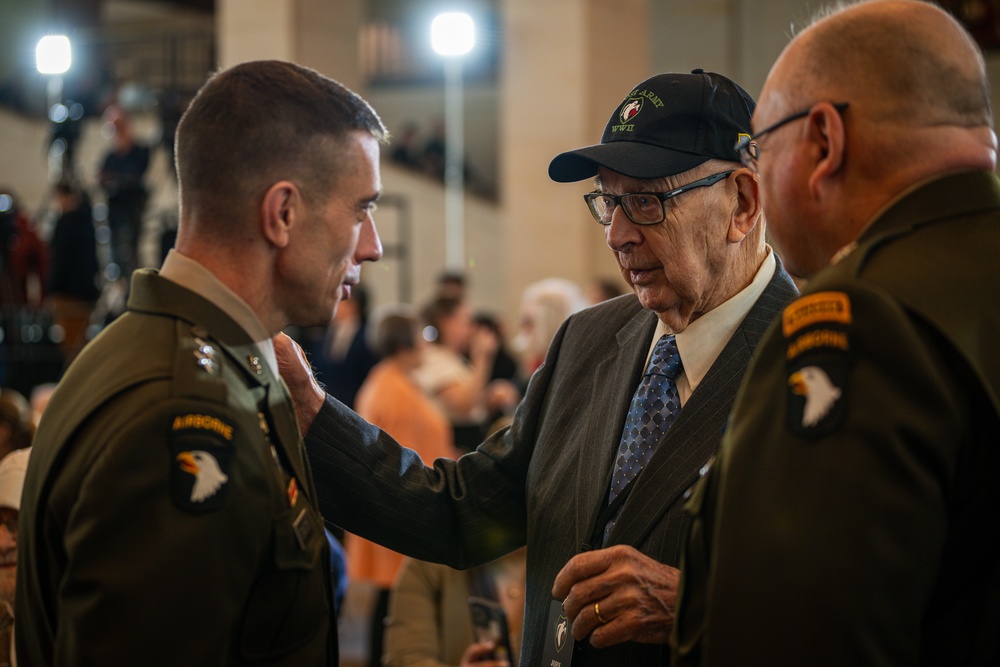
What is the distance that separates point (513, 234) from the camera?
820 cm

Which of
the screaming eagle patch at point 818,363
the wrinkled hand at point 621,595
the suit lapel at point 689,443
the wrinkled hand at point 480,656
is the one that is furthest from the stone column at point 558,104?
the screaming eagle patch at point 818,363

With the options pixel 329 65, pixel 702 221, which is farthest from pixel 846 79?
pixel 329 65

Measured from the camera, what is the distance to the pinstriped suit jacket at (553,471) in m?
1.66

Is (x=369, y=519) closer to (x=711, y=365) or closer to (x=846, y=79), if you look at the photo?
(x=711, y=365)

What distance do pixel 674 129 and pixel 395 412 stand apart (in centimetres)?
303

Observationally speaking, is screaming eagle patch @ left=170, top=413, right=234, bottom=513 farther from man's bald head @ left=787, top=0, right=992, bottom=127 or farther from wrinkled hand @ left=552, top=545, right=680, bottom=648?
man's bald head @ left=787, top=0, right=992, bottom=127

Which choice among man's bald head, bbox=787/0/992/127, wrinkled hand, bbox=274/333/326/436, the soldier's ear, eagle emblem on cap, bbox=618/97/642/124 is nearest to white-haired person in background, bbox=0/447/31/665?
wrinkled hand, bbox=274/333/326/436

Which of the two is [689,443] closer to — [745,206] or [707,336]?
[707,336]

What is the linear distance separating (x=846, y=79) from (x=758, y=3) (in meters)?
10.2

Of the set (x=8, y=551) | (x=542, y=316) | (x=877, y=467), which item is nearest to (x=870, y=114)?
(x=877, y=467)

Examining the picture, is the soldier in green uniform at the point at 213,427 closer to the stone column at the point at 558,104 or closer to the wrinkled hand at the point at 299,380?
the wrinkled hand at the point at 299,380

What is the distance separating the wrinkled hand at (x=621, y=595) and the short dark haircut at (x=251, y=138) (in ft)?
2.09

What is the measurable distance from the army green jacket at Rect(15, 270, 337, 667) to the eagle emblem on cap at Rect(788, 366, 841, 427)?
0.60 m

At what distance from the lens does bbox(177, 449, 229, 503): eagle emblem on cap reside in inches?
45.1
